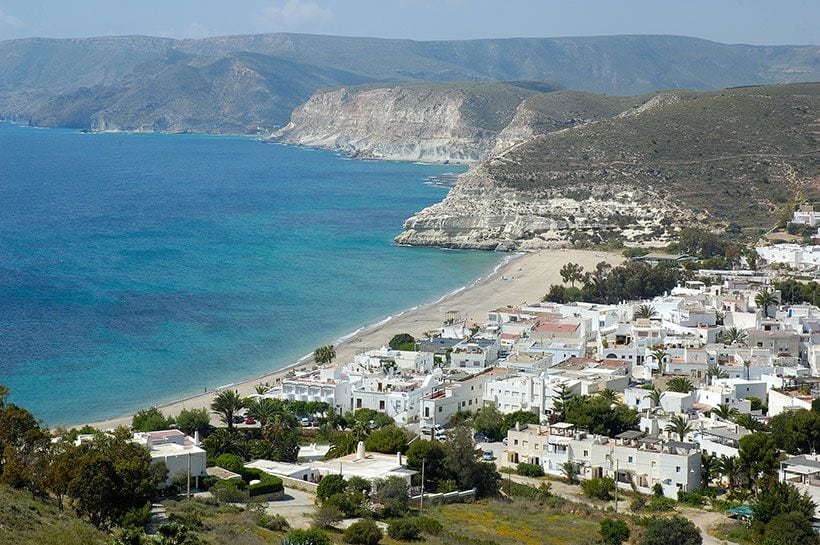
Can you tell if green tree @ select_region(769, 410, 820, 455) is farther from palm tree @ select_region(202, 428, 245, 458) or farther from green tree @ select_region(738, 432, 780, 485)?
palm tree @ select_region(202, 428, 245, 458)

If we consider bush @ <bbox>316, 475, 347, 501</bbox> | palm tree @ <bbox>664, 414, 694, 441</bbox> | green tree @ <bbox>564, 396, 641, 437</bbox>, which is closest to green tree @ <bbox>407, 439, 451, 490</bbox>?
bush @ <bbox>316, 475, 347, 501</bbox>

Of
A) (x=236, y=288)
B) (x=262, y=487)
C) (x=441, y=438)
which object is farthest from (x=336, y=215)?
(x=262, y=487)

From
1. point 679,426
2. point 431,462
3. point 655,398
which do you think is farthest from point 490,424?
point 431,462

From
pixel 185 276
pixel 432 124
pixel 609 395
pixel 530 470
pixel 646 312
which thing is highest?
pixel 432 124

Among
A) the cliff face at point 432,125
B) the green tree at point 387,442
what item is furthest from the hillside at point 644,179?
the cliff face at point 432,125

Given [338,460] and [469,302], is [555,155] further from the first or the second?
[338,460]

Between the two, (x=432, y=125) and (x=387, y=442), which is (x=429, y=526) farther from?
(x=432, y=125)
